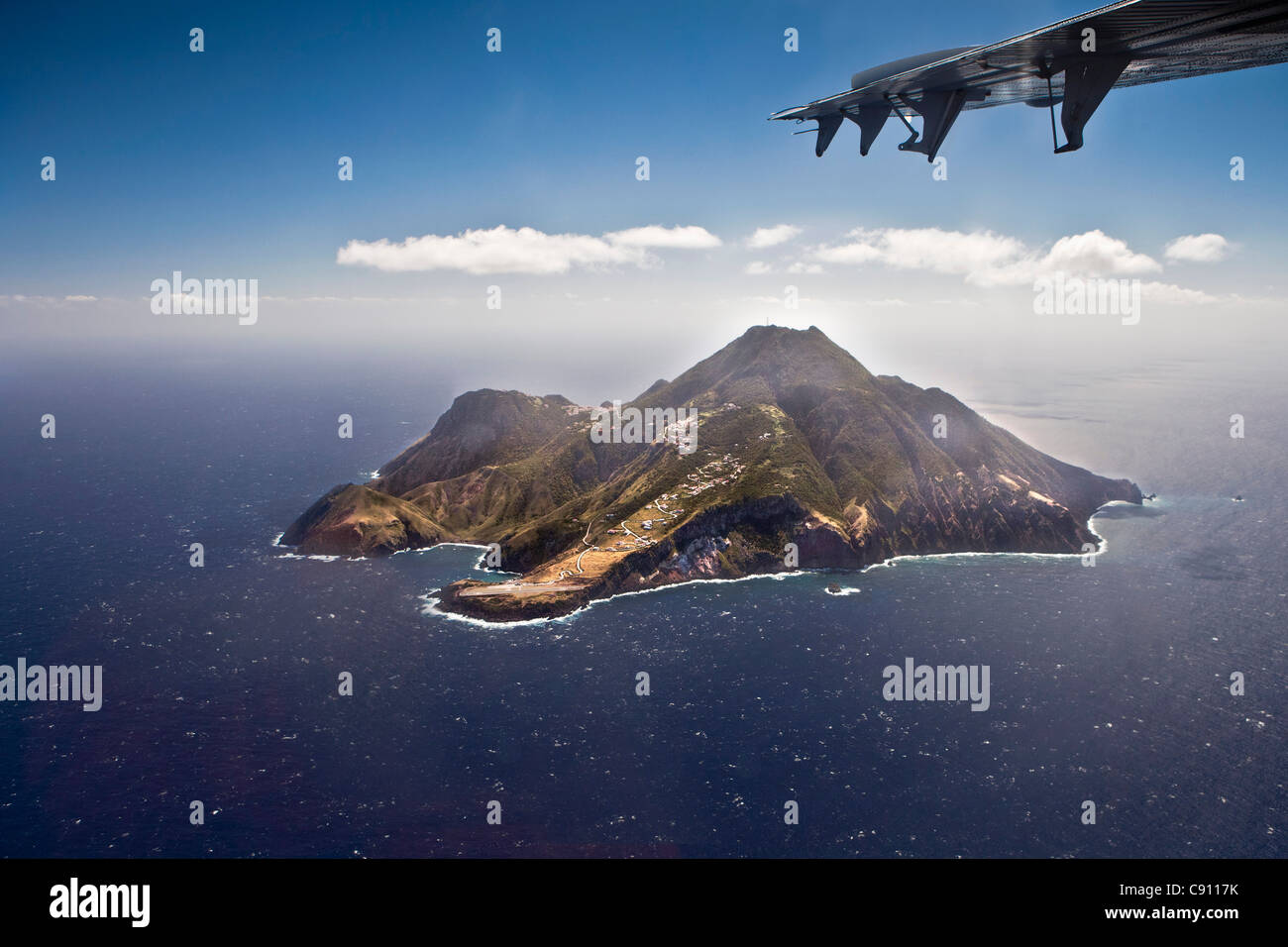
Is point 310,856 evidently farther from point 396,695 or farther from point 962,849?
point 962,849

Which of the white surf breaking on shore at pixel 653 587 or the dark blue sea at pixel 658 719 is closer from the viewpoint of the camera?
the dark blue sea at pixel 658 719

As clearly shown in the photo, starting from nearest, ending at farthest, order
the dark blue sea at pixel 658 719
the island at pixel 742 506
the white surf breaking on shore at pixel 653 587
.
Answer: the dark blue sea at pixel 658 719
the white surf breaking on shore at pixel 653 587
the island at pixel 742 506

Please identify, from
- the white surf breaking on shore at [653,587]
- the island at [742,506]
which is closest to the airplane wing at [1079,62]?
the white surf breaking on shore at [653,587]

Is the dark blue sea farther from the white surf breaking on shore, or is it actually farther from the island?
the island

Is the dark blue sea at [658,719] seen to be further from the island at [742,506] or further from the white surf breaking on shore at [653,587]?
the island at [742,506]

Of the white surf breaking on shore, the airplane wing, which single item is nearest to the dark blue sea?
the white surf breaking on shore

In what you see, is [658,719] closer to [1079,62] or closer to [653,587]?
[653,587]
